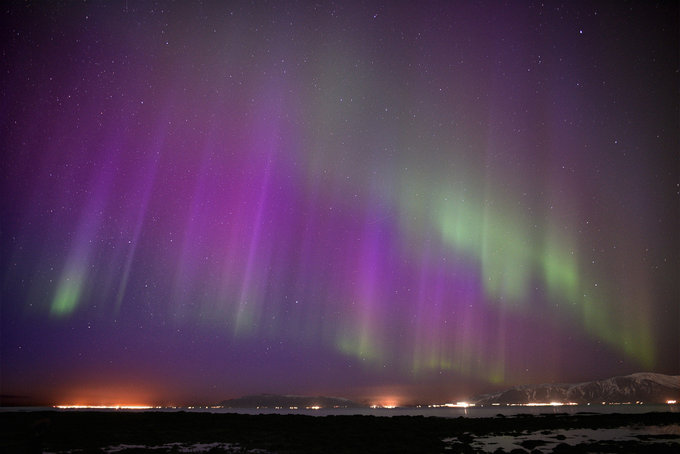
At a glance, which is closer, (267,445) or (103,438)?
(267,445)

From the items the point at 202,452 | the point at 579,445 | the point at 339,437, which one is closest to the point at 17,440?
the point at 202,452

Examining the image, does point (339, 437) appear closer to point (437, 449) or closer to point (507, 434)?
point (437, 449)

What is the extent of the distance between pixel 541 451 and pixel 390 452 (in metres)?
11.6

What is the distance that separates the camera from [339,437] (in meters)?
40.2

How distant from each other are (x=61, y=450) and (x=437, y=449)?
88.5 feet

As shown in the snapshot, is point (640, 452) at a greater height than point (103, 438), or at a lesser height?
greater

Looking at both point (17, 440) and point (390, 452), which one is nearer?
point (390, 452)

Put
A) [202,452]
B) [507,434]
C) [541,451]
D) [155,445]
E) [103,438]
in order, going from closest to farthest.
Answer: [202,452] < [541,451] < [155,445] < [103,438] < [507,434]

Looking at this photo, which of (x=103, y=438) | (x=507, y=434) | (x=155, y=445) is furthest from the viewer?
(x=507, y=434)

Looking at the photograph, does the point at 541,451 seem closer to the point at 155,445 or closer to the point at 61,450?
the point at 155,445

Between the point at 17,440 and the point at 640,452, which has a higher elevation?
the point at 640,452

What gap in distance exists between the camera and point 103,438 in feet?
126

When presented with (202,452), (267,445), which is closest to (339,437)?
(267,445)

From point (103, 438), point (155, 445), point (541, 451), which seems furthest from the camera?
point (103, 438)
